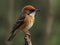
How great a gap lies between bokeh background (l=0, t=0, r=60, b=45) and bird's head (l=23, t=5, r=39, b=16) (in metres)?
4.42

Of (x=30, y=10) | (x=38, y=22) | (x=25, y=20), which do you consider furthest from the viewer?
(x=38, y=22)

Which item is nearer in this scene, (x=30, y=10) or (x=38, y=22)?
(x=30, y=10)

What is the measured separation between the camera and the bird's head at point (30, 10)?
7.65 meters

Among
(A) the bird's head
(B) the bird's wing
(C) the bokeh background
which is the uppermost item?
(A) the bird's head

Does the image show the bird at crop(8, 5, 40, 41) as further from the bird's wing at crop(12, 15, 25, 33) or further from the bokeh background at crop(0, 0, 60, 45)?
the bokeh background at crop(0, 0, 60, 45)

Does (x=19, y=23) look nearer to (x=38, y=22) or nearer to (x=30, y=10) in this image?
(x=30, y=10)

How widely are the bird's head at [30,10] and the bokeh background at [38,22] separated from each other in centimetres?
442

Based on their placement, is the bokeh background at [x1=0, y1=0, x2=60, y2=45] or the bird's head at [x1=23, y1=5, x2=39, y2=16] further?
the bokeh background at [x1=0, y1=0, x2=60, y2=45]

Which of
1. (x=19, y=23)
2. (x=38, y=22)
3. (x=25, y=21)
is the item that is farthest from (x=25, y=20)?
(x=38, y=22)

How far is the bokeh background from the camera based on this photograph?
41.2ft

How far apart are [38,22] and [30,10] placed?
5127mm

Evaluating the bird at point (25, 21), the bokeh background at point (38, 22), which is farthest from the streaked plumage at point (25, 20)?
the bokeh background at point (38, 22)

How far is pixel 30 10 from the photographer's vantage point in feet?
25.2

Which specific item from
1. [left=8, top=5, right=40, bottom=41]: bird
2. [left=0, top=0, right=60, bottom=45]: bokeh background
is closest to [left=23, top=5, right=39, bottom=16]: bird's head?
[left=8, top=5, right=40, bottom=41]: bird
